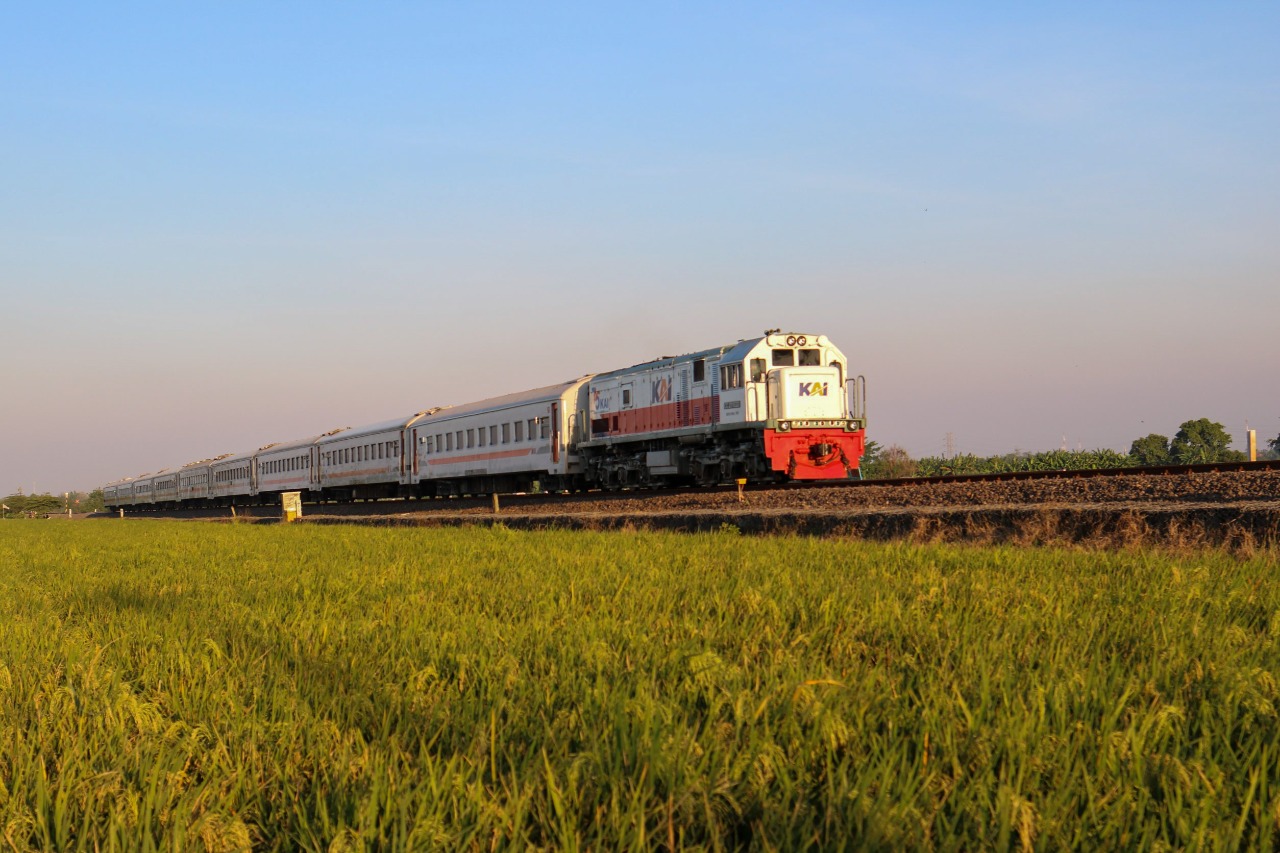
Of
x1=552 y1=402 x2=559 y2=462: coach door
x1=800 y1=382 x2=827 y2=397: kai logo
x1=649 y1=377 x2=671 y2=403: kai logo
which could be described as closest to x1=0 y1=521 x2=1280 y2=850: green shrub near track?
x1=800 y1=382 x2=827 y2=397: kai logo

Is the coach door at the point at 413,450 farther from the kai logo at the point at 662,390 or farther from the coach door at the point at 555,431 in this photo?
the kai logo at the point at 662,390

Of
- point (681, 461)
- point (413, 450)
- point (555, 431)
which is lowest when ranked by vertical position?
point (681, 461)

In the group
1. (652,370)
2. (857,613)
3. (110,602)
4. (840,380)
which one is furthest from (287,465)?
(857,613)

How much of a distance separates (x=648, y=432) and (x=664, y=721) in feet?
95.5

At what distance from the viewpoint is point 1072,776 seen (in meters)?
2.92

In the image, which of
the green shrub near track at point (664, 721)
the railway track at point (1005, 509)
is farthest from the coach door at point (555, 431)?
the green shrub near track at point (664, 721)

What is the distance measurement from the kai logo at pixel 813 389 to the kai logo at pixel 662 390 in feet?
15.0

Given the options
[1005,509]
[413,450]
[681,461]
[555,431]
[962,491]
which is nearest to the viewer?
[1005,509]

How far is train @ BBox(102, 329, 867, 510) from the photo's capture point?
28.9 meters

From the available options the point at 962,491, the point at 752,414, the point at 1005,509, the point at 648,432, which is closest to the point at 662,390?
the point at 648,432

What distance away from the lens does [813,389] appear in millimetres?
29250

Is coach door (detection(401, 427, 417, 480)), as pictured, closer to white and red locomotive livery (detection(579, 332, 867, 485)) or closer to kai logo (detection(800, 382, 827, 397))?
white and red locomotive livery (detection(579, 332, 867, 485))

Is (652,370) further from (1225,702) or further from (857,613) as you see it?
(1225,702)

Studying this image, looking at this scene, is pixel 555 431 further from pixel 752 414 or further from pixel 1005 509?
pixel 1005 509
